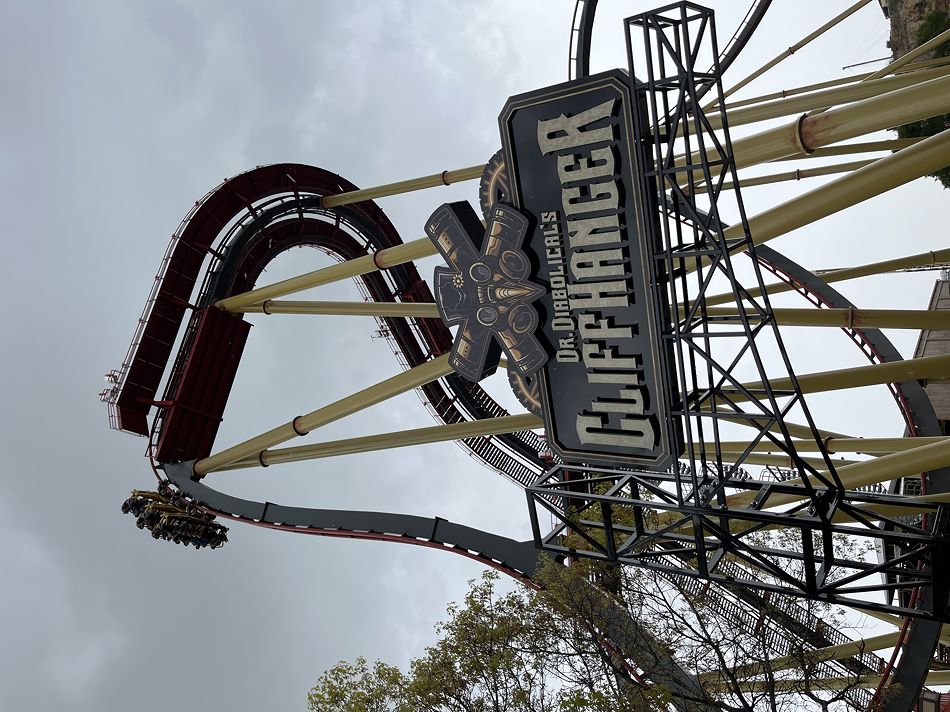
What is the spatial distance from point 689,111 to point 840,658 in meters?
10.9

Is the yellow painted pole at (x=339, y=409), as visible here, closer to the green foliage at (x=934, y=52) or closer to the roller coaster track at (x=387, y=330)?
the roller coaster track at (x=387, y=330)

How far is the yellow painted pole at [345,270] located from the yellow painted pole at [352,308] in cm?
29

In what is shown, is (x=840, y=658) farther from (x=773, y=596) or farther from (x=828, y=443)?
(x=828, y=443)

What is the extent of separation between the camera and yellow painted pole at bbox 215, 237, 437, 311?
12.2 m

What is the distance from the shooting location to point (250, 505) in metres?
20.3

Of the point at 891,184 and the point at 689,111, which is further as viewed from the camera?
the point at 689,111

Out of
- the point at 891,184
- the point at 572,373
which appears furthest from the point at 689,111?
the point at 572,373

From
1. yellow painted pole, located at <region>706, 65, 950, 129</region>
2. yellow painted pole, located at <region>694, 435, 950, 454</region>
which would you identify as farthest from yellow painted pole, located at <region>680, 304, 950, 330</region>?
yellow painted pole, located at <region>706, 65, 950, 129</region>

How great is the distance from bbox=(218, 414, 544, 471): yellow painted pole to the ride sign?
1.25 metres

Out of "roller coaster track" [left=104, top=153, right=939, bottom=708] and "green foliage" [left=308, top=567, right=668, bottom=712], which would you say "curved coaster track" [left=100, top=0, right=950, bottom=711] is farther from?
"green foliage" [left=308, top=567, right=668, bottom=712]

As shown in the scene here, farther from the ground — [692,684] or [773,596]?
[773,596]

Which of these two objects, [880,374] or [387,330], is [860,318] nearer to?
[880,374]

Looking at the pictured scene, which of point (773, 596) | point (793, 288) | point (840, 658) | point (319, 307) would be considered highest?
point (793, 288)

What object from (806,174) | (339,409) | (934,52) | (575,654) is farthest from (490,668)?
(934,52)
